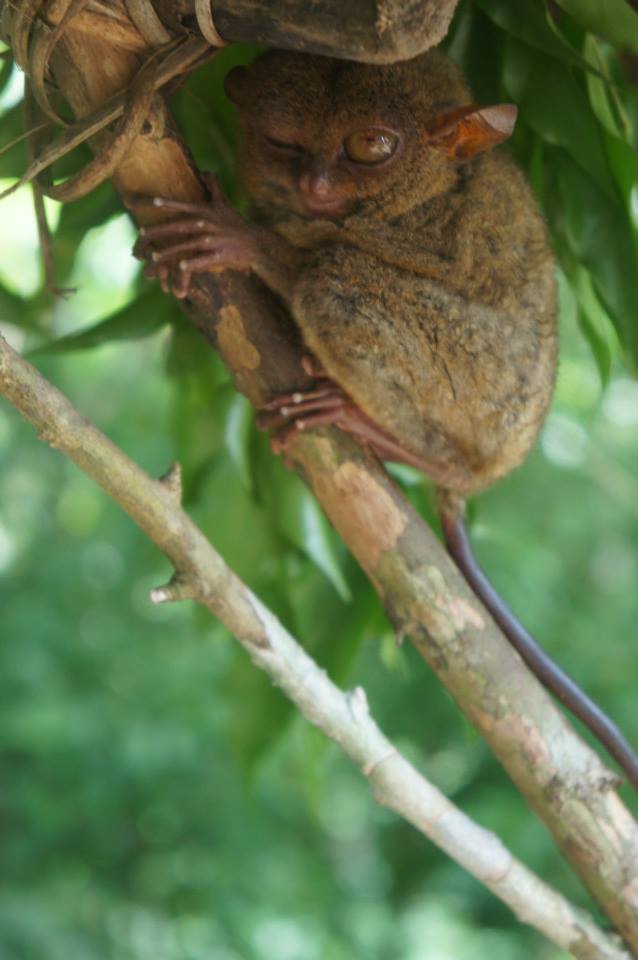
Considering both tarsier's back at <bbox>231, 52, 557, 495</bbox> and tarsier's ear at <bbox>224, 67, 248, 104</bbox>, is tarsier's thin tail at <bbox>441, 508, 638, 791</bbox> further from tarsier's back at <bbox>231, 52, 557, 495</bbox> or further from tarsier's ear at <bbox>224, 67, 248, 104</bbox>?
tarsier's ear at <bbox>224, 67, 248, 104</bbox>

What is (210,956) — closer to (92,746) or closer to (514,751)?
(92,746)

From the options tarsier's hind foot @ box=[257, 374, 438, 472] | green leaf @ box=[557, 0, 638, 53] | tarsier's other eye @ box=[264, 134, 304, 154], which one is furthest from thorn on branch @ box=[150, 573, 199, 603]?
green leaf @ box=[557, 0, 638, 53]

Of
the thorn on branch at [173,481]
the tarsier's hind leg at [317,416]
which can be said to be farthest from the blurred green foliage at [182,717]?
the thorn on branch at [173,481]

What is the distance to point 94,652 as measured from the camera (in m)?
6.31

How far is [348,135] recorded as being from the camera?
→ 7.75 feet

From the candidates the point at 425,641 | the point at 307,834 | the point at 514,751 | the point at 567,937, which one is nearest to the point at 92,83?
the point at 425,641

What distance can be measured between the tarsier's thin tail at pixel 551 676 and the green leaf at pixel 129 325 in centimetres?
87

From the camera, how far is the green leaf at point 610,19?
68.2 inches

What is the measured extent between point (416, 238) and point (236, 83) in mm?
501

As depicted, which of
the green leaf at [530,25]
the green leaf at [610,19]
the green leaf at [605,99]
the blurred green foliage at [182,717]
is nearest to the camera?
the green leaf at [610,19]

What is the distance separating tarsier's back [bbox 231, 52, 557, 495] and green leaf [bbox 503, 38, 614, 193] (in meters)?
0.22

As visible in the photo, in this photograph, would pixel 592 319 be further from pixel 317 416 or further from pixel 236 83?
pixel 236 83

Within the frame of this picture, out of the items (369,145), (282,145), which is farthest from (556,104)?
(282,145)

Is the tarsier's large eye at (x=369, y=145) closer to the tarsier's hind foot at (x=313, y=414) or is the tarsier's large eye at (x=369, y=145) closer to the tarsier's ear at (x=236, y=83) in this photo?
the tarsier's ear at (x=236, y=83)
